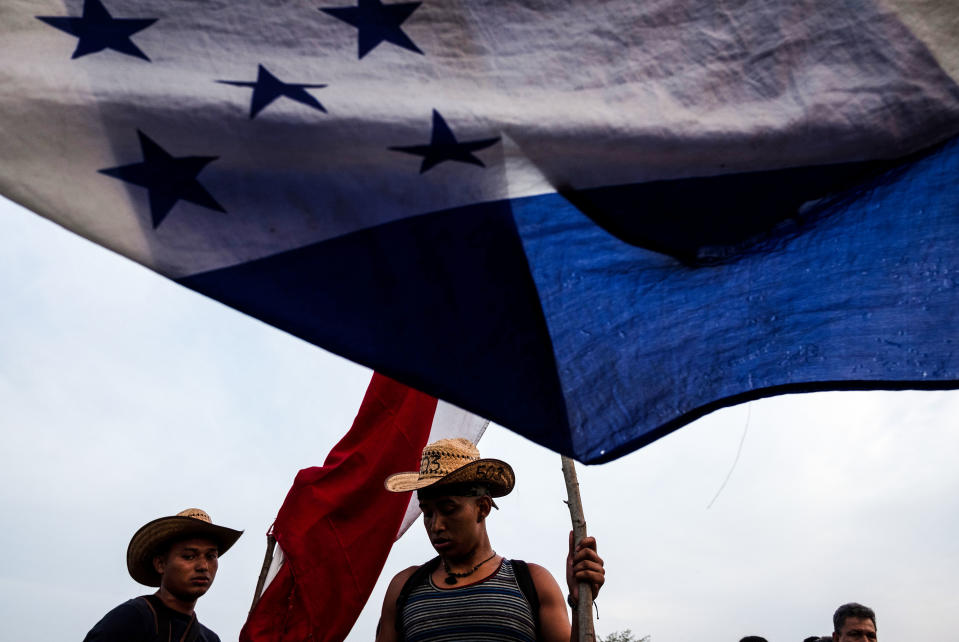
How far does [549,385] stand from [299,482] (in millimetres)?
3609

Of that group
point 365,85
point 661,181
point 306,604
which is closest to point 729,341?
point 661,181

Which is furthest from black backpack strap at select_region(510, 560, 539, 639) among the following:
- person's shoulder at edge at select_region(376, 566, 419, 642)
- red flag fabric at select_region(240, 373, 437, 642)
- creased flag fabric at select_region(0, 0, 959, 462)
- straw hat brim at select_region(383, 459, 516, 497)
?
red flag fabric at select_region(240, 373, 437, 642)

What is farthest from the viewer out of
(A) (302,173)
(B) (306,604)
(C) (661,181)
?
(B) (306,604)

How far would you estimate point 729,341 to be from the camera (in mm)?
2688

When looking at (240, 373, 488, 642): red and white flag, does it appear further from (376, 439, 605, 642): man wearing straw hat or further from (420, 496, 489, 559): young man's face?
(420, 496, 489, 559): young man's face

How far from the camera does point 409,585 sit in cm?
392

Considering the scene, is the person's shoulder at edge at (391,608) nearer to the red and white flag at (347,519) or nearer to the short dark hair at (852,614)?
the red and white flag at (347,519)

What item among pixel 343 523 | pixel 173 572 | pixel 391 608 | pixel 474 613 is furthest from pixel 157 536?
pixel 474 613

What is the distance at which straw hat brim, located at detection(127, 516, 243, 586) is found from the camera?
4.82 m

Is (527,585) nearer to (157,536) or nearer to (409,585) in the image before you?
(409,585)

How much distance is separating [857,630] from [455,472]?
3.41 metres

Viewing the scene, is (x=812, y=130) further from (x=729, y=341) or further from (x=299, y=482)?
(x=299, y=482)

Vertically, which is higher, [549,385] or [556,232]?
[556,232]

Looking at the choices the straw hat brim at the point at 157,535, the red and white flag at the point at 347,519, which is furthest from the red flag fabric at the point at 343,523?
the straw hat brim at the point at 157,535
